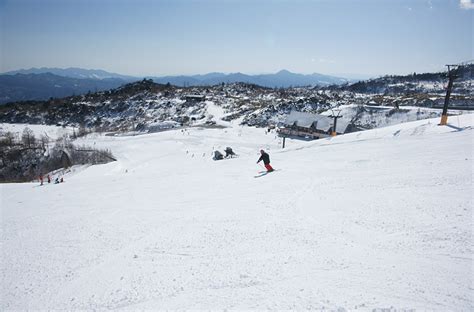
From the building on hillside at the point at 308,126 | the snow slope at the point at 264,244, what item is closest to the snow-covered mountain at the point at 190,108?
the building on hillside at the point at 308,126

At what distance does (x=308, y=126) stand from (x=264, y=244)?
54.3 meters

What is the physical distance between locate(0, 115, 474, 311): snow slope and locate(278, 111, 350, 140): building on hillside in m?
43.5

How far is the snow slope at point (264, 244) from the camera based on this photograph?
486 centimetres

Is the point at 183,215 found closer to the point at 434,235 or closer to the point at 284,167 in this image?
the point at 434,235

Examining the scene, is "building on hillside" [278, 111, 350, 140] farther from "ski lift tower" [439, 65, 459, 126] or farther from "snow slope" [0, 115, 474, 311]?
"snow slope" [0, 115, 474, 311]

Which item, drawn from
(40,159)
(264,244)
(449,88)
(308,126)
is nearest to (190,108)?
(308,126)

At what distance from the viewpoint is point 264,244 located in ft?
21.6

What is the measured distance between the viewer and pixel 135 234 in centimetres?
786

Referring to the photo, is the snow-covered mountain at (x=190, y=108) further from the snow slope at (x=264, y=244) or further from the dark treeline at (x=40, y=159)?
the snow slope at (x=264, y=244)

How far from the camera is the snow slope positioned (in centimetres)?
486

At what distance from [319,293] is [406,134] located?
19597 mm

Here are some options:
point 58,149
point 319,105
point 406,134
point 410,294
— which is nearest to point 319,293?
point 410,294

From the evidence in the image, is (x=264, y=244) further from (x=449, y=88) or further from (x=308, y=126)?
(x=308, y=126)

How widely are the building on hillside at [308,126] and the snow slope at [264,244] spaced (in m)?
43.5
